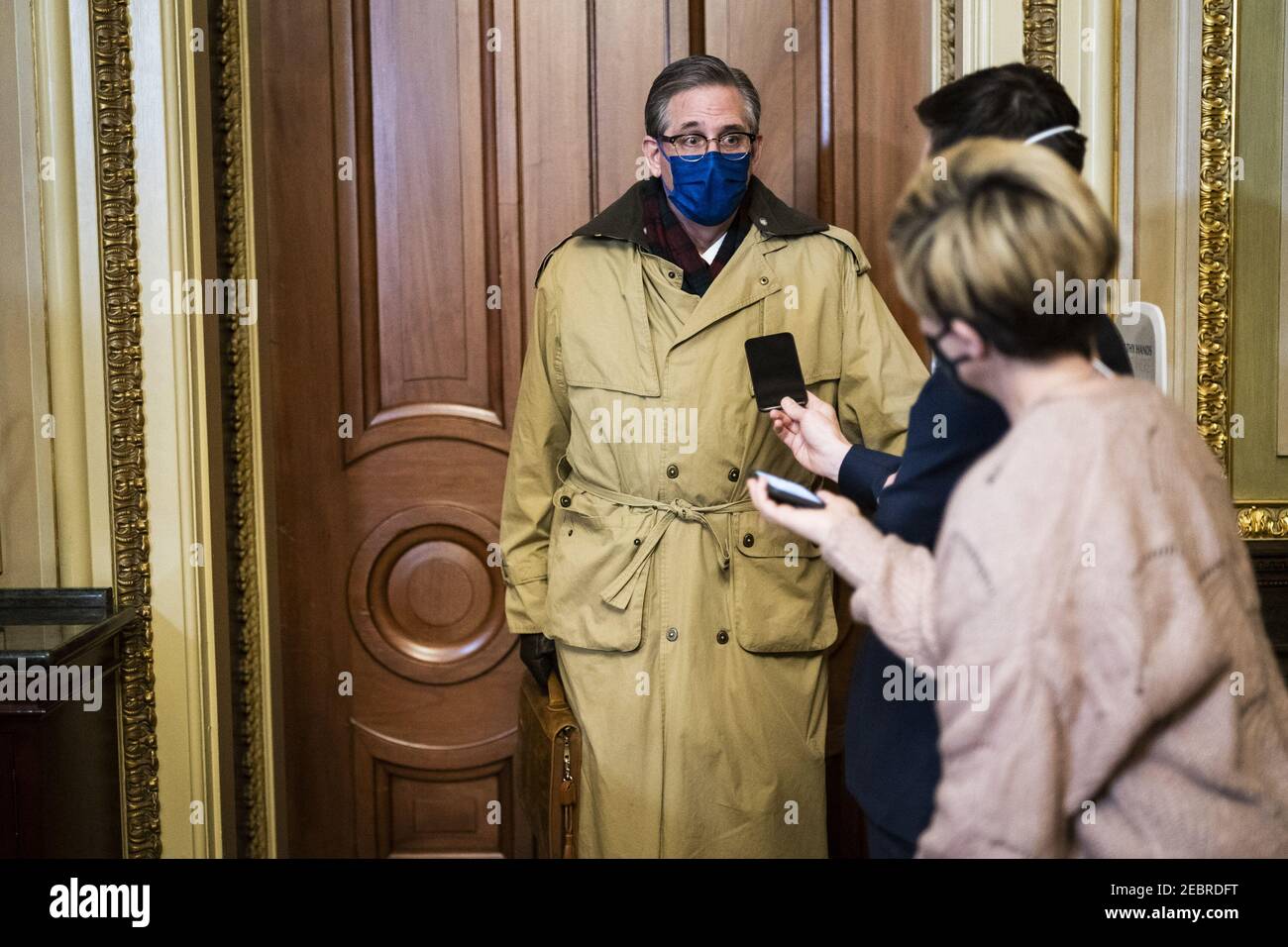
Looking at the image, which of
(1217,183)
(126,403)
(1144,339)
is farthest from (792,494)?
(126,403)

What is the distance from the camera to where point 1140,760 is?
940 millimetres

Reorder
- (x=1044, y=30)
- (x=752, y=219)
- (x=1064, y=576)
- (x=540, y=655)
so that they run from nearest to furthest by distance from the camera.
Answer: (x=1064, y=576), (x=752, y=219), (x=1044, y=30), (x=540, y=655)

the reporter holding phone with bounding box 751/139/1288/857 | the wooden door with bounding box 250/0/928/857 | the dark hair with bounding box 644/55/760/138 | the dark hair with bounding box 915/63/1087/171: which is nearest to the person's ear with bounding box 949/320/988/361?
the reporter holding phone with bounding box 751/139/1288/857

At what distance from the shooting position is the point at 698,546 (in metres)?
1.77

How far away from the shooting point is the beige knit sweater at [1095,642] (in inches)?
35.4

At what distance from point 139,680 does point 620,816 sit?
0.82 metres

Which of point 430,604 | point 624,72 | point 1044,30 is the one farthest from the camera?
point 430,604

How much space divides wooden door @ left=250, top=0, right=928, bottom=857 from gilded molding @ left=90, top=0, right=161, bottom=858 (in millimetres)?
299

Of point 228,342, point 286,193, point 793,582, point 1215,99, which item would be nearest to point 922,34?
point 1215,99

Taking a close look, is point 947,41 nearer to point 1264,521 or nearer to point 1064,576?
point 1264,521

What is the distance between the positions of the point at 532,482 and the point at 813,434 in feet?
2.03

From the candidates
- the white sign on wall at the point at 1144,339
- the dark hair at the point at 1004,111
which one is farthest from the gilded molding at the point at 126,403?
the white sign on wall at the point at 1144,339

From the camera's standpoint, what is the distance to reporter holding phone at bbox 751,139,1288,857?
2.96 feet

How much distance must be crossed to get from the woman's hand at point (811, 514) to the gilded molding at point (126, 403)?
4.06 ft
